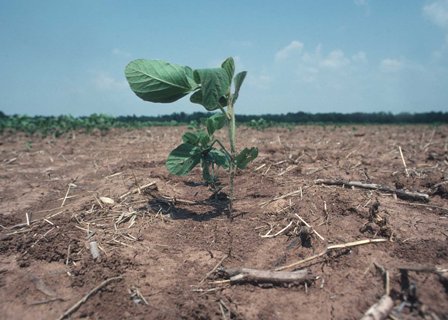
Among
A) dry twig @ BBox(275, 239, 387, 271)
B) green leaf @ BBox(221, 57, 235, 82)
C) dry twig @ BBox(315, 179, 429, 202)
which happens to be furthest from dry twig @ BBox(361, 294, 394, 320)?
green leaf @ BBox(221, 57, 235, 82)

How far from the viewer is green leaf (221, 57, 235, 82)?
2.64 m

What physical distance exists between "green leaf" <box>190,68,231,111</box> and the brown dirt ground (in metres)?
0.91

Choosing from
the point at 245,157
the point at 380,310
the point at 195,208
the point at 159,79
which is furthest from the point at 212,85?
the point at 380,310

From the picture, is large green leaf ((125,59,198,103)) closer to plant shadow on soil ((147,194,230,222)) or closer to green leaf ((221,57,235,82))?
green leaf ((221,57,235,82))

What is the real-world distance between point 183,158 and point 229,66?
2.65 feet

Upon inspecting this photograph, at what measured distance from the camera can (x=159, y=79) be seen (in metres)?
→ 2.64

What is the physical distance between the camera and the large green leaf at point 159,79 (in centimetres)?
262

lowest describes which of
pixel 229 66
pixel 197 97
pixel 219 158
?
pixel 219 158

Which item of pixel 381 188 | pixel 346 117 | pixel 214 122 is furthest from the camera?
pixel 346 117

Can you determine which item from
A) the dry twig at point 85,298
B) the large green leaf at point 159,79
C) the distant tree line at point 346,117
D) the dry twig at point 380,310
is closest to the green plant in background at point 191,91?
the large green leaf at point 159,79

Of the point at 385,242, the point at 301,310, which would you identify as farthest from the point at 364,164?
the point at 301,310

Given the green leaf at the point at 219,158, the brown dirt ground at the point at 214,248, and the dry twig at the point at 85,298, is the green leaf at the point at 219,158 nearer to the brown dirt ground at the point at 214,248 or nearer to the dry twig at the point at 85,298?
the brown dirt ground at the point at 214,248

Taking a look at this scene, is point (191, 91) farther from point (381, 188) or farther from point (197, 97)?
point (381, 188)

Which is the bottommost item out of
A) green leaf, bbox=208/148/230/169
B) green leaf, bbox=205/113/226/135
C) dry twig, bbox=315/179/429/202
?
dry twig, bbox=315/179/429/202
